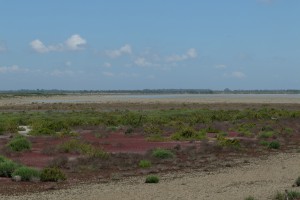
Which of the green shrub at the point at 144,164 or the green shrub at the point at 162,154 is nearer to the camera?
the green shrub at the point at 144,164

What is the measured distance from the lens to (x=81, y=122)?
178ft

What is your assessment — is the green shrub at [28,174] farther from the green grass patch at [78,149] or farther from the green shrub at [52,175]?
the green grass patch at [78,149]

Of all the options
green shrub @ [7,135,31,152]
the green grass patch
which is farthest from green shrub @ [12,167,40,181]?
green shrub @ [7,135,31,152]

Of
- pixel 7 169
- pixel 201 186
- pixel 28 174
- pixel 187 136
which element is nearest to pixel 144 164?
pixel 28 174

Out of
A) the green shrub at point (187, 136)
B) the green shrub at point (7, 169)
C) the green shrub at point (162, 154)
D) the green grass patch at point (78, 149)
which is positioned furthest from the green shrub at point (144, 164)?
the green shrub at point (187, 136)

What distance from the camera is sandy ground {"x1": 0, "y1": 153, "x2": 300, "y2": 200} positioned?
17.1 m

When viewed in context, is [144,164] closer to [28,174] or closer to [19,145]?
[28,174]

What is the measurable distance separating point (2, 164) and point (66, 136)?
18314 mm

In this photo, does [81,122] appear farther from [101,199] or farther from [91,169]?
[101,199]

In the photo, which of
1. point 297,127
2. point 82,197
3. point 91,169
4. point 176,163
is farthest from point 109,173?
point 297,127

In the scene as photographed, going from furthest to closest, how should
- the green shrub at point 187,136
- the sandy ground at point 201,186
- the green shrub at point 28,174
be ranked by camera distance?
the green shrub at point 187,136 < the green shrub at point 28,174 < the sandy ground at point 201,186

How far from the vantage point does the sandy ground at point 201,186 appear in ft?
56.2

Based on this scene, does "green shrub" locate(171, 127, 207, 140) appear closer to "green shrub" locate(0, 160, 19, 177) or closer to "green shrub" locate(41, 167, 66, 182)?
"green shrub" locate(0, 160, 19, 177)

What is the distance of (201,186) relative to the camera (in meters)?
19.1
